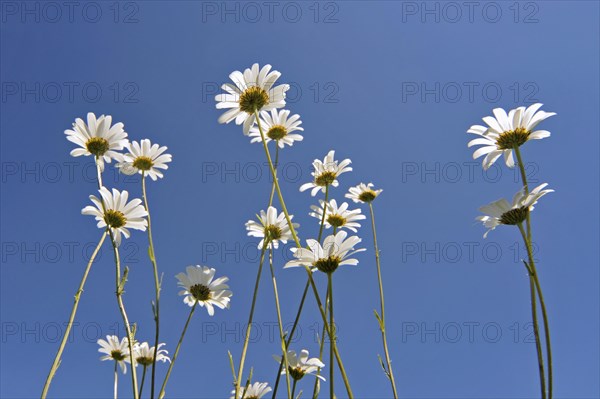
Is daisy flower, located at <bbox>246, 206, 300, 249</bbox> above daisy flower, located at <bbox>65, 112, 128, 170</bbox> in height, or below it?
below

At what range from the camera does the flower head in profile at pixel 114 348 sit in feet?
8.01

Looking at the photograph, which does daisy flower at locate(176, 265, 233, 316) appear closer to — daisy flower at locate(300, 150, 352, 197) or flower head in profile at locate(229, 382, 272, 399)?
flower head in profile at locate(229, 382, 272, 399)

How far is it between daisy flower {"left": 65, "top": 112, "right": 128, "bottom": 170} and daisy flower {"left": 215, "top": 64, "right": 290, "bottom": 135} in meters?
0.41

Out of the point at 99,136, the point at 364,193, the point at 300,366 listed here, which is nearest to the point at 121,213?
the point at 99,136

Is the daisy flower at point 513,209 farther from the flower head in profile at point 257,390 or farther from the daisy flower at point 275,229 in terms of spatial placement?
the flower head in profile at point 257,390

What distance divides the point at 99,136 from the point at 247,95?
584 millimetres

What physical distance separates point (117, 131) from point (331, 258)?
988 millimetres

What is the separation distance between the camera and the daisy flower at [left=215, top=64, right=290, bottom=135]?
1619mm

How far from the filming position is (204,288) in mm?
1893

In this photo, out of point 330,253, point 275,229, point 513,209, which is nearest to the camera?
point 513,209

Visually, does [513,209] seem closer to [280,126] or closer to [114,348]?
[280,126]

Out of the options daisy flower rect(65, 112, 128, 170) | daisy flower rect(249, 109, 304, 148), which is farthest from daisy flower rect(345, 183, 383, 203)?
daisy flower rect(65, 112, 128, 170)

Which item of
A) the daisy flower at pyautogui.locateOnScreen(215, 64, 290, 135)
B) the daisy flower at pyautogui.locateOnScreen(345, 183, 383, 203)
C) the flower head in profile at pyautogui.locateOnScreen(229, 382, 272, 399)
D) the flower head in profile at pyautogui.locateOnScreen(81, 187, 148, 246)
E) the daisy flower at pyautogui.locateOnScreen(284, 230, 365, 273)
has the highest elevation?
the daisy flower at pyautogui.locateOnScreen(345, 183, 383, 203)

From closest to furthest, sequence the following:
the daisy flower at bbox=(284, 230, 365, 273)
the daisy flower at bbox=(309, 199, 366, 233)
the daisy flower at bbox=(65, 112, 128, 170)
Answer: the daisy flower at bbox=(284, 230, 365, 273)
the daisy flower at bbox=(65, 112, 128, 170)
the daisy flower at bbox=(309, 199, 366, 233)
